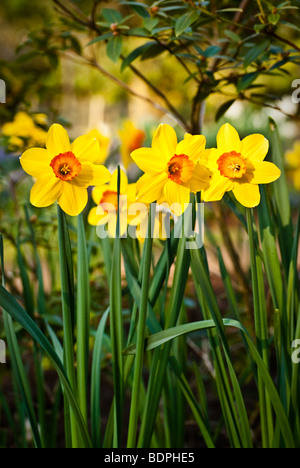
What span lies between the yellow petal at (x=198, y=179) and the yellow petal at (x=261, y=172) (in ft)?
0.19

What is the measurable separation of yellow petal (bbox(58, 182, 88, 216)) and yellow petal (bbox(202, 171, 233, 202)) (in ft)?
0.48

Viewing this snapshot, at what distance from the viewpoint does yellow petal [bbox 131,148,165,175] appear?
0.53m

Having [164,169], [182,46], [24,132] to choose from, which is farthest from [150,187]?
[24,132]

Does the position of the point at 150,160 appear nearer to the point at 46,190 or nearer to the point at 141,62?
the point at 46,190

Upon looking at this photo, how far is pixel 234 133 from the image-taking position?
554mm

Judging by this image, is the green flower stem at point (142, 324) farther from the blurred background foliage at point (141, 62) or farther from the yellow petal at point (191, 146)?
the blurred background foliage at point (141, 62)

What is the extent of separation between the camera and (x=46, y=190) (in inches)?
21.0

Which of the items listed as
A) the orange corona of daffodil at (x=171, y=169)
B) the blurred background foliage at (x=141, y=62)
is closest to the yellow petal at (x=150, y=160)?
the orange corona of daffodil at (x=171, y=169)

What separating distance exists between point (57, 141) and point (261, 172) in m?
0.25

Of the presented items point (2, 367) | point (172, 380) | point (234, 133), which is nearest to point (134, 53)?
point (234, 133)

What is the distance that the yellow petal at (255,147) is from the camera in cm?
55

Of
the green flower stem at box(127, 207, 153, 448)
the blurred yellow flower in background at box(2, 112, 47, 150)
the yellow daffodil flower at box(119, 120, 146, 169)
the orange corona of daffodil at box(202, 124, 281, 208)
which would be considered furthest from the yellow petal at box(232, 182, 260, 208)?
the blurred yellow flower in background at box(2, 112, 47, 150)

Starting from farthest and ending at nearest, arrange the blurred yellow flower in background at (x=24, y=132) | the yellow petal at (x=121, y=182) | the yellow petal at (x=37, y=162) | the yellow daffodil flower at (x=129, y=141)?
the blurred yellow flower in background at (x=24, y=132) < the yellow daffodil flower at (x=129, y=141) < the yellow petal at (x=121, y=182) < the yellow petal at (x=37, y=162)
